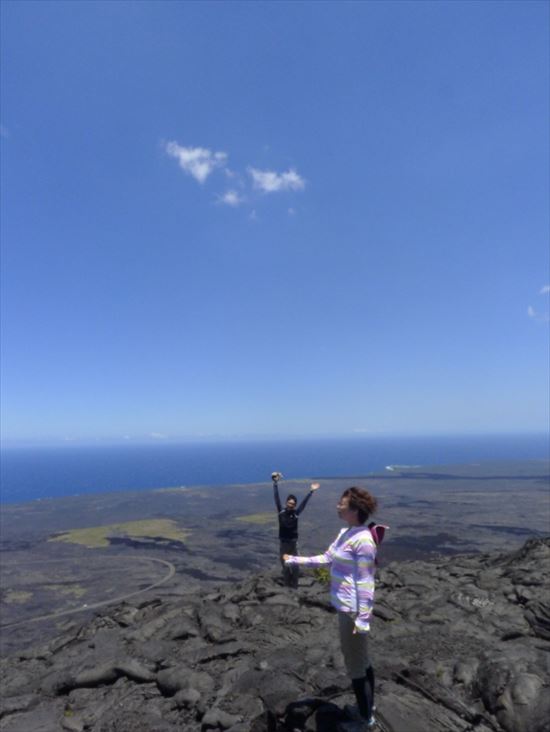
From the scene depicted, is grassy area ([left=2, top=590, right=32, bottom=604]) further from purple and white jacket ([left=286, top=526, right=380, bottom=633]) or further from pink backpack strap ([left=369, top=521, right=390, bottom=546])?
pink backpack strap ([left=369, top=521, right=390, bottom=546])

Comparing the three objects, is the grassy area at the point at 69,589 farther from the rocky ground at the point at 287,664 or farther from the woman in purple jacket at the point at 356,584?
the woman in purple jacket at the point at 356,584

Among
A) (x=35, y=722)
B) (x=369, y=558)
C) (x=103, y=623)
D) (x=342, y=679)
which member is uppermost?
(x=369, y=558)

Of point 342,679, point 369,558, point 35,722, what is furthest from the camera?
point 35,722

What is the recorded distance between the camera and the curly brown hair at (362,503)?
238 inches

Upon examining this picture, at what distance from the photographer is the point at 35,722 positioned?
31.9 feet

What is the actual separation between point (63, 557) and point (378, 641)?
52054mm

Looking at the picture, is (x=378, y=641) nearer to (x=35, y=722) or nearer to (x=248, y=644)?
(x=248, y=644)

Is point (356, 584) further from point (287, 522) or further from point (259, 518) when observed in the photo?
point (259, 518)

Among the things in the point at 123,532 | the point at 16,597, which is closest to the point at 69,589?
the point at 16,597

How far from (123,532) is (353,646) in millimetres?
70050

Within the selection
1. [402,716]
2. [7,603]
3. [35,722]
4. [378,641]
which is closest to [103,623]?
[35,722]

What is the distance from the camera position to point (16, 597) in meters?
38.7

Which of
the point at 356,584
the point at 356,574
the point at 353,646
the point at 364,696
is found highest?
the point at 356,574

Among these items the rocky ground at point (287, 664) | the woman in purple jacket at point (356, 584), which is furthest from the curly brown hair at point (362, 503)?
the rocky ground at point (287, 664)
